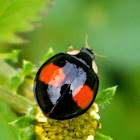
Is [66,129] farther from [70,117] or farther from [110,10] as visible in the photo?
[110,10]

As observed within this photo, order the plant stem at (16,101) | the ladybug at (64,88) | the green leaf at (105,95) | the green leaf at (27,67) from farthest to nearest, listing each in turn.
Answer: the green leaf at (27,67), the plant stem at (16,101), the green leaf at (105,95), the ladybug at (64,88)

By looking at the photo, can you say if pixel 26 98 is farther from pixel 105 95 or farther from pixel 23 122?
pixel 105 95

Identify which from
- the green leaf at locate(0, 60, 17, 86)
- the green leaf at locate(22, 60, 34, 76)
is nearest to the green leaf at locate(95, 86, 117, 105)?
the green leaf at locate(22, 60, 34, 76)

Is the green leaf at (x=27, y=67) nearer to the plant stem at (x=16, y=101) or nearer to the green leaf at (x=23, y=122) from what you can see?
the plant stem at (x=16, y=101)

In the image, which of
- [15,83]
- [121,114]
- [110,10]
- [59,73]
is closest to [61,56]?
[59,73]

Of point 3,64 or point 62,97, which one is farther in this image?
point 3,64

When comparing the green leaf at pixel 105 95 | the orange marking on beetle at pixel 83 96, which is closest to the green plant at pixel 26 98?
the green leaf at pixel 105 95

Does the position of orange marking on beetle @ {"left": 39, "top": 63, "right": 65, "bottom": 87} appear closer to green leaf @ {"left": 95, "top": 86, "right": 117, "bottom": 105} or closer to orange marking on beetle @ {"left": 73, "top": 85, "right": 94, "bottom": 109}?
orange marking on beetle @ {"left": 73, "top": 85, "right": 94, "bottom": 109}
